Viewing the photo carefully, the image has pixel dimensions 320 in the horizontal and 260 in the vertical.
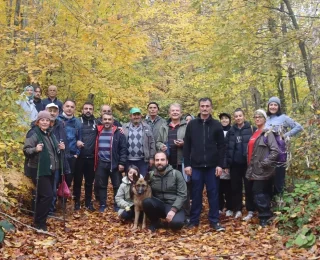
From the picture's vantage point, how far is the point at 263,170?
6.85 metres

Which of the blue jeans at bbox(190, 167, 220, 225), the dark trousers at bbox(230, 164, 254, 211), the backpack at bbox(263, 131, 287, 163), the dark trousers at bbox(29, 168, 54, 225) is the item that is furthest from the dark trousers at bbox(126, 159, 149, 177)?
the backpack at bbox(263, 131, 287, 163)

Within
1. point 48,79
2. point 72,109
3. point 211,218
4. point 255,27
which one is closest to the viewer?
point 211,218

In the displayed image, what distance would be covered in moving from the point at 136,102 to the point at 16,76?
11.7 feet

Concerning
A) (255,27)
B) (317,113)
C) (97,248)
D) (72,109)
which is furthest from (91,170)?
(255,27)

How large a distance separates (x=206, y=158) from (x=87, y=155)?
264 cm

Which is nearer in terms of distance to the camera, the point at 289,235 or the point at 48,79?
the point at 289,235

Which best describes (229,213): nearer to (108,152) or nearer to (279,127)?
(279,127)

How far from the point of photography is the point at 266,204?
6.83 metres

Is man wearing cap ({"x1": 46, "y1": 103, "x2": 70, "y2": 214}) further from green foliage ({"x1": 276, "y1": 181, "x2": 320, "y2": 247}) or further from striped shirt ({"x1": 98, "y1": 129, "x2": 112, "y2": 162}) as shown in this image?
green foliage ({"x1": 276, "y1": 181, "x2": 320, "y2": 247})

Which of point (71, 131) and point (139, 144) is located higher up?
point (71, 131)

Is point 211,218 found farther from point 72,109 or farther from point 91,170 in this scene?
point 72,109

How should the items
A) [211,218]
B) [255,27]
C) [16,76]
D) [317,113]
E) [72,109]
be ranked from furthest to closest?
→ [255,27]
[16,76]
[72,109]
[211,218]
[317,113]

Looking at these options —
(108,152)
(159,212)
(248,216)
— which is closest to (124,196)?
(159,212)

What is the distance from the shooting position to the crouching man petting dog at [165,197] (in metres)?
6.92
